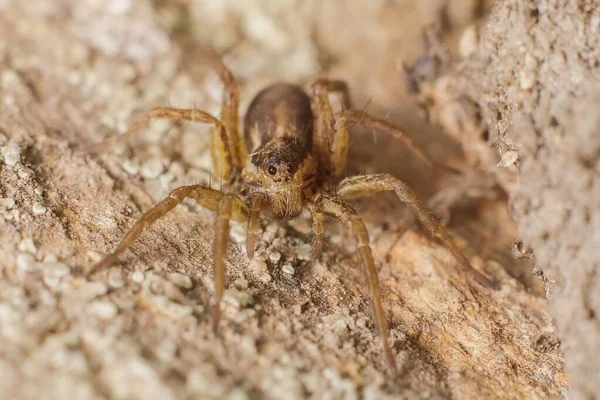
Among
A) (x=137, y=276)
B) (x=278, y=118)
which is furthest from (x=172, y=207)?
(x=278, y=118)

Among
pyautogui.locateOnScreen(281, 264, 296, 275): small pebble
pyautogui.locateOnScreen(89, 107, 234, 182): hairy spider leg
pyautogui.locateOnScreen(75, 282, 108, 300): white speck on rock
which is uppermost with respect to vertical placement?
pyautogui.locateOnScreen(89, 107, 234, 182): hairy spider leg

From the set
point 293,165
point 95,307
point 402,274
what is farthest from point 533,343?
point 95,307

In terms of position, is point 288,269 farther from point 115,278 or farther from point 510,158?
point 510,158

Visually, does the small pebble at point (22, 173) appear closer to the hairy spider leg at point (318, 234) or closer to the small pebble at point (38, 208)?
the small pebble at point (38, 208)

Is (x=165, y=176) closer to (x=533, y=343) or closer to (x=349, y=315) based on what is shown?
(x=349, y=315)

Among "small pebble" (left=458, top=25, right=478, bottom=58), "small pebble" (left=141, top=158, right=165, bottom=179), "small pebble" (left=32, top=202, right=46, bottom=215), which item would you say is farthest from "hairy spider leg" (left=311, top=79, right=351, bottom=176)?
"small pebble" (left=32, top=202, right=46, bottom=215)

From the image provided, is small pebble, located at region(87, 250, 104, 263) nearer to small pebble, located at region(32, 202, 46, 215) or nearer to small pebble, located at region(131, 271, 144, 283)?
small pebble, located at region(131, 271, 144, 283)
